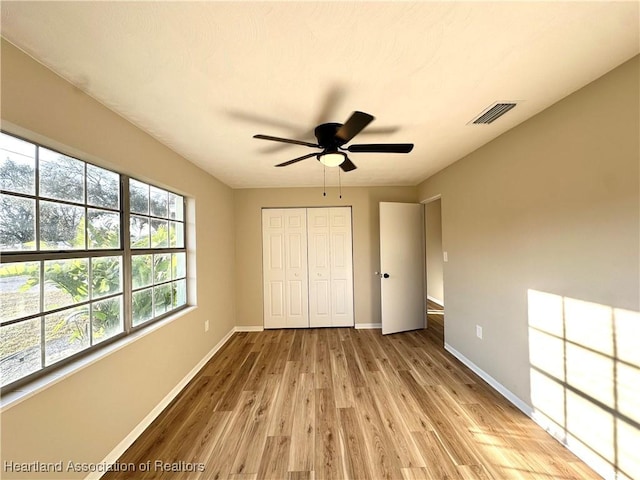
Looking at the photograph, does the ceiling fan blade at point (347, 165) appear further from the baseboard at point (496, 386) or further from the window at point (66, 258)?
the baseboard at point (496, 386)

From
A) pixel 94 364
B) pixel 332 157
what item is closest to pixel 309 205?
pixel 332 157

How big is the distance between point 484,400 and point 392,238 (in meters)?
2.20

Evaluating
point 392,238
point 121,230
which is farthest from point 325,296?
point 121,230

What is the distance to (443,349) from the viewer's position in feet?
10.7

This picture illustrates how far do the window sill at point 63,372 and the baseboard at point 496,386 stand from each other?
3.07 m

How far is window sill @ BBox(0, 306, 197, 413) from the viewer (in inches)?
44.6

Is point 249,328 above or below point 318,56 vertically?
below

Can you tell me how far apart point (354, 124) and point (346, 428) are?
2124 millimetres

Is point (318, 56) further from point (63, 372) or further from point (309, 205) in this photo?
point (309, 205)

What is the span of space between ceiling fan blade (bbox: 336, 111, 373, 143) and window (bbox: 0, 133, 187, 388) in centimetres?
167

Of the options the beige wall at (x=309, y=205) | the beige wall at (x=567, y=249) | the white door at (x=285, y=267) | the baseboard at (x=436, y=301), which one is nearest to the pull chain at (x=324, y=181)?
the beige wall at (x=309, y=205)

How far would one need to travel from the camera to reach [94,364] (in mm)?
1527

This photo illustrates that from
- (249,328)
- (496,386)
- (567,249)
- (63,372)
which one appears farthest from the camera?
(249,328)

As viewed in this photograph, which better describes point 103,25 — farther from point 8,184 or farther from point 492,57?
point 492,57
